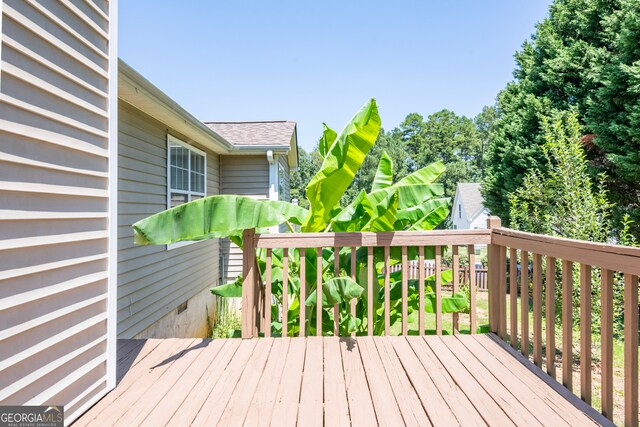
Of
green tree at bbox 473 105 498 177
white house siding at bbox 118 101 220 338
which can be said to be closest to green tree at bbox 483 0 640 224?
white house siding at bbox 118 101 220 338

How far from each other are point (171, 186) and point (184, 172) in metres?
0.62

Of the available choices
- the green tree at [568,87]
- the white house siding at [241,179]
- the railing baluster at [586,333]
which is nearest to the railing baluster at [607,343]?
the railing baluster at [586,333]

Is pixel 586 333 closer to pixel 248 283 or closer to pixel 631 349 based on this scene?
pixel 631 349

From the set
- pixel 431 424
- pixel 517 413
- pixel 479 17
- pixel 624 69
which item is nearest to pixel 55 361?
pixel 431 424

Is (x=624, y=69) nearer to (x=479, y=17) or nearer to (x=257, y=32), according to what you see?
(x=479, y=17)

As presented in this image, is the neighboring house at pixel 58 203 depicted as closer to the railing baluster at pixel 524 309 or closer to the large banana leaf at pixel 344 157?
the large banana leaf at pixel 344 157

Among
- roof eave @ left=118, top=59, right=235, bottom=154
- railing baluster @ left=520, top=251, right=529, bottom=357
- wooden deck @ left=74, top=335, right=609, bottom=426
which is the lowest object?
wooden deck @ left=74, top=335, right=609, bottom=426

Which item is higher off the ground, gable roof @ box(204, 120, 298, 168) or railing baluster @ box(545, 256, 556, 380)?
gable roof @ box(204, 120, 298, 168)

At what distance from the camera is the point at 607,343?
1897mm

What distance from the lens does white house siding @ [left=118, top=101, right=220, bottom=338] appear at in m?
4.47

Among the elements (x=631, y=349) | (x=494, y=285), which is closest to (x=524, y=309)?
(x=494, y=285)

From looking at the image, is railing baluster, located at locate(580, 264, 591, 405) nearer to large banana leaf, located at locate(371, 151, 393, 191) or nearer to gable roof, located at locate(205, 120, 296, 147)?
large banana leaf, located at locate(371, 151, 393, 191)

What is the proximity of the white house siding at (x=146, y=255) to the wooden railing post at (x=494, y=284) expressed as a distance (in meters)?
4.08

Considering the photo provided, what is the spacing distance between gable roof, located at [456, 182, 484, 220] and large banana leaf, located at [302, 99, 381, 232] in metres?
27.8
